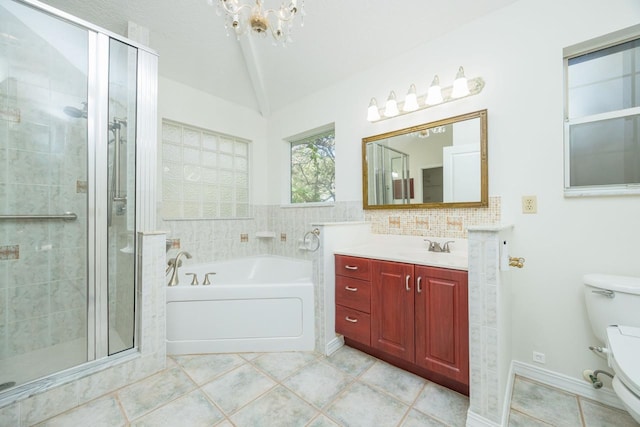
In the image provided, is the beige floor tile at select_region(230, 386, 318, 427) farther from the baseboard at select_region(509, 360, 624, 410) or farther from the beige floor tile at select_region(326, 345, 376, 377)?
the baseboard at select_region(509, 360, 624, 410)

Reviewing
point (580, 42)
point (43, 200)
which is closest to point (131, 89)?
point (43, 200)

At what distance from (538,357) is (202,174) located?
3.45 metres

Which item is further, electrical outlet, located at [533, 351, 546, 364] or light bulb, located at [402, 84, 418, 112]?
light bulb, located at [402, 84, 418, 112]

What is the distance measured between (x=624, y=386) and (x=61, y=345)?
307cm

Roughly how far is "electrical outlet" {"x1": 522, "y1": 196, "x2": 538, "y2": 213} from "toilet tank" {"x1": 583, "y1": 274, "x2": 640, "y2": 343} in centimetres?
45

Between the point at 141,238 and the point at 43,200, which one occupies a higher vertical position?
the point at 43,200

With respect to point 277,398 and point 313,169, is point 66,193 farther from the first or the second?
point 313,169

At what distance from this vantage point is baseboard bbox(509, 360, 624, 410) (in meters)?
1.38

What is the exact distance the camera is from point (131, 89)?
1.81 meters

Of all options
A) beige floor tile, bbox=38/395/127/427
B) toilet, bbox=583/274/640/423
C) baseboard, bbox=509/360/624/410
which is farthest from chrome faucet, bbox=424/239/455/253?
beige floor tile, bbox=38/395/127/427

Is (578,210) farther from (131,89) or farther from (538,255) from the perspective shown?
(131,89)

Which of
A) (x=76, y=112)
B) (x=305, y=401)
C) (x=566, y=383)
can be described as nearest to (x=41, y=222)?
(x=76, y=112)

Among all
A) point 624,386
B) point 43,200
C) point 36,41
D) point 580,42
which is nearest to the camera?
point 624,386

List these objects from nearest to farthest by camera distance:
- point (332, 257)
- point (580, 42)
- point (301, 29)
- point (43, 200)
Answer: point (580, 42) → point (43, 200) → point (332, 257) → point (301, 29)
